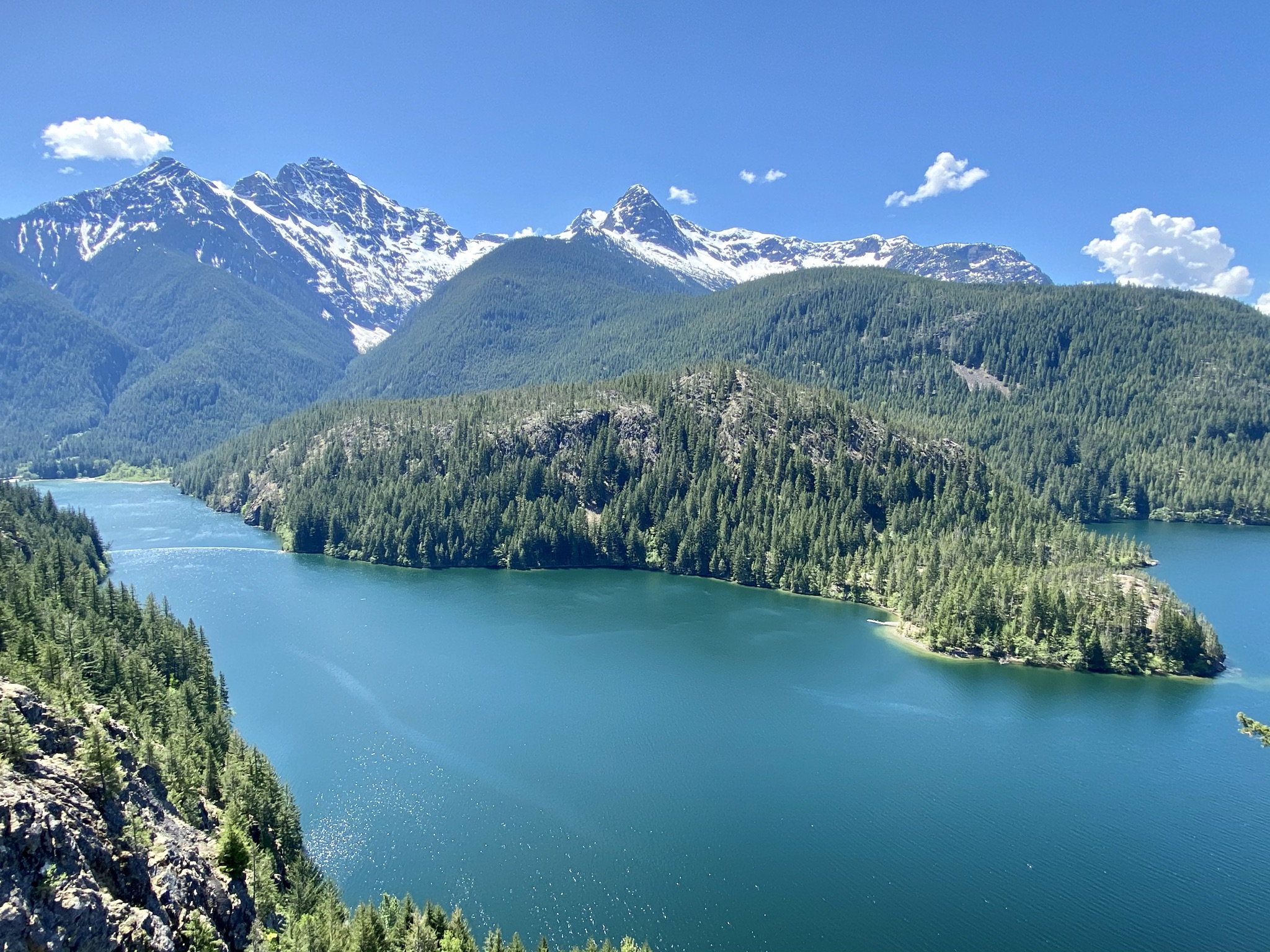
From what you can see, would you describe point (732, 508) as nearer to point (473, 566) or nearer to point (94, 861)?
point (473, 566)

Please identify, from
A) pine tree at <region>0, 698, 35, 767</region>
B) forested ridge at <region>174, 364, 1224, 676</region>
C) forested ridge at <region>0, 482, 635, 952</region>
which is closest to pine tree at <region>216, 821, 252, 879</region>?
forested ridge at <region>0, 482, 635, 952</region>

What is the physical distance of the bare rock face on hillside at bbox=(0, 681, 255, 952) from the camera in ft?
85.1

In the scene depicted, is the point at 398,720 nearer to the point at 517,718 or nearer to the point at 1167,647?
the point at 517,718

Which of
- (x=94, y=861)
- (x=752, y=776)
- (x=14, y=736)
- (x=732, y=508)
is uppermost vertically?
(x=732, y=508)

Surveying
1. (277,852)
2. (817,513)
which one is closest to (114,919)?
(277,852)

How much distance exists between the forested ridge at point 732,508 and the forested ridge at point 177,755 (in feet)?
239

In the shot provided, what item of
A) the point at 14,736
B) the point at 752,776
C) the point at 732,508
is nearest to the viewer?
the point at 14,736

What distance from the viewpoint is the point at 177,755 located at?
45.0m

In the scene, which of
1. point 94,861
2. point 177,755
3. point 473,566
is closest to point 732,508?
point 473,566

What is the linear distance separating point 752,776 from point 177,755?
42644 millimetres

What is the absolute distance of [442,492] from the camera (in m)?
154

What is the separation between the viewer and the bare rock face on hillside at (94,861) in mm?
25953

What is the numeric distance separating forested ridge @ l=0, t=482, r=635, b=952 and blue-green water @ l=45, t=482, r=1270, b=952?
713 centimetres

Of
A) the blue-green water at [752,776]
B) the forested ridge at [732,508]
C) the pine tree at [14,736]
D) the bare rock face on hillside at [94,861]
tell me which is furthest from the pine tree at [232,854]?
the forested ridge at [732,508]
